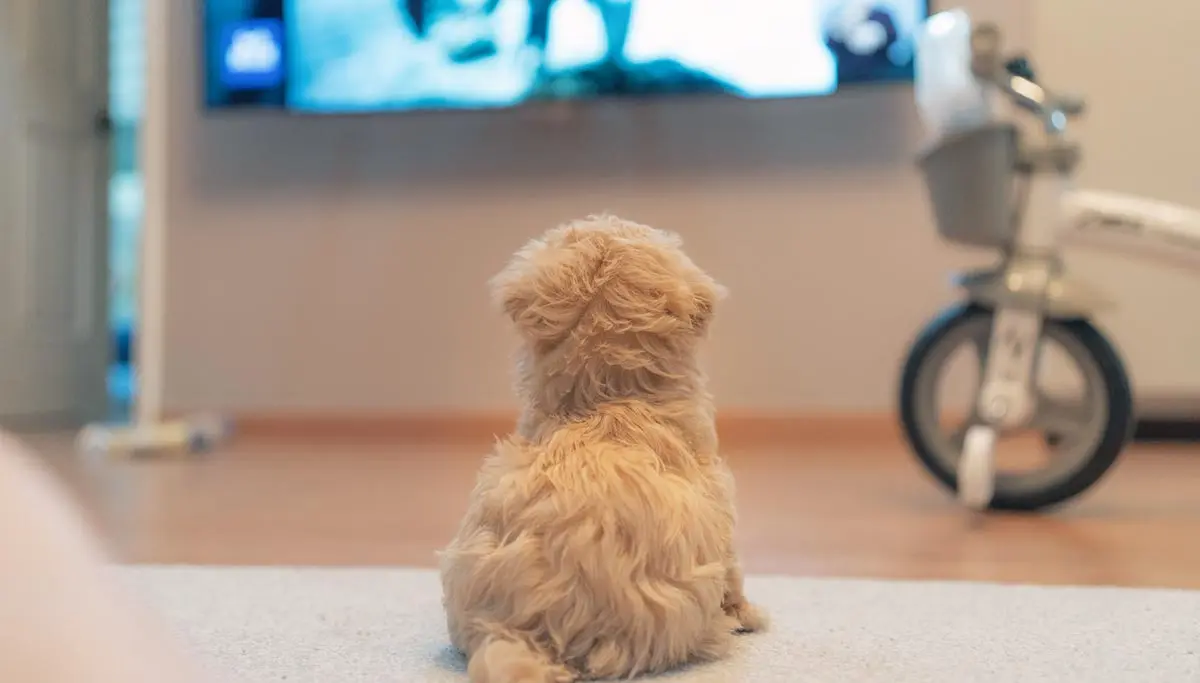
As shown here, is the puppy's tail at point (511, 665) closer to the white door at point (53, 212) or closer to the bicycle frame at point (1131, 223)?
the bicycle frame at point (1131, 223)

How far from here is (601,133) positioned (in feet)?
8.13

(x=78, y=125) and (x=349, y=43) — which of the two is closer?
(x=349, y=43)

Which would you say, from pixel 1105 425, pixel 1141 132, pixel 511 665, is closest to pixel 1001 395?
pixel 1105 425

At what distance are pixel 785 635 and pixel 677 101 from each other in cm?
178

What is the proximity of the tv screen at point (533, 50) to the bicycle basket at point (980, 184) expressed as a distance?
0.79 meters

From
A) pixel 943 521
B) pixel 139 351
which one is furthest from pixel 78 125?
pixel 943 521

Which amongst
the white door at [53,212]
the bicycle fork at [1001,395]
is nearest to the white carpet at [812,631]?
the bicycle fork at [1001,395]

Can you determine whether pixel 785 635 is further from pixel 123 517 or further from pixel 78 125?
pixel 78 125

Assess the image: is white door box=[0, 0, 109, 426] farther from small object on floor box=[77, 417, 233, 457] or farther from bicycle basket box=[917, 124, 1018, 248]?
bicycle basket box=[917, 124, 1018, 248]

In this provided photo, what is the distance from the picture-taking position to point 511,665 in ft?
2.03

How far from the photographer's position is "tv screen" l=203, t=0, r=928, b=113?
223 cm

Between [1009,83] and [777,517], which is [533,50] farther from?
[777,517]

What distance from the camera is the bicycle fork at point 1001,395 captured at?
1.42 metres

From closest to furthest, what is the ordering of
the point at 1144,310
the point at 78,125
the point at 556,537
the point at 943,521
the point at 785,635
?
the point at 556,537
the point at 785,635
the point at 943,521
the point at 1144,310
the point at 78,125
